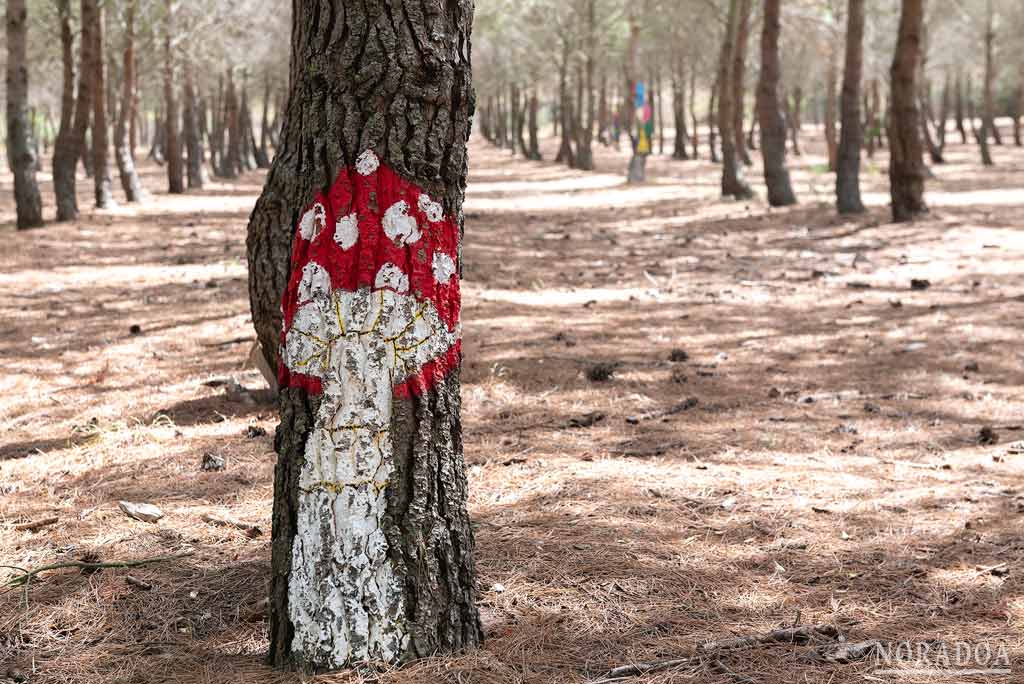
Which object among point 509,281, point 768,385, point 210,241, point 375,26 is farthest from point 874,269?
point 375,26

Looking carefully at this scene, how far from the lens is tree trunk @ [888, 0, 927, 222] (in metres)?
13.8

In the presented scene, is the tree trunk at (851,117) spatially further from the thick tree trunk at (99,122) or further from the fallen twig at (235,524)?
the fallen twig at (235,524)

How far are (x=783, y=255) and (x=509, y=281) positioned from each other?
404cm

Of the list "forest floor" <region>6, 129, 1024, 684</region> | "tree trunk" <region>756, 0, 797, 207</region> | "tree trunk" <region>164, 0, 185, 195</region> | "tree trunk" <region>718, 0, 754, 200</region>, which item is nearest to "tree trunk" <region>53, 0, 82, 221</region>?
"forest floor" <region>6, 129, 1024, 684</region>

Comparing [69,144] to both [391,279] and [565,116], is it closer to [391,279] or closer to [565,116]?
[391,279]

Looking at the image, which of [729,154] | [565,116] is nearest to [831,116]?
[729,154]

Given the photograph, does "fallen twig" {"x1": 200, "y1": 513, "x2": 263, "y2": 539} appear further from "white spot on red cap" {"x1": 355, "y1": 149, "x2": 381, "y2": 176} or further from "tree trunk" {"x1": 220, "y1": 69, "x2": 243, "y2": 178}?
"tree trunk" {"x1": 220, "y1": 69, "x2": 243, "y2": 178}

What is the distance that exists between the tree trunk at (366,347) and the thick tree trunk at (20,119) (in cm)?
1302

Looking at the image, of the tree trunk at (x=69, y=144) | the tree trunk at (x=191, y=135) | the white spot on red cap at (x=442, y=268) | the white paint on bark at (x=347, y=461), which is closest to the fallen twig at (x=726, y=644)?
the white paint on bark at (x=347, y=461)

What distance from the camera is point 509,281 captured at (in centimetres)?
1089

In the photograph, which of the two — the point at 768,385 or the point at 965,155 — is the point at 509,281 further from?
the point at 965,155

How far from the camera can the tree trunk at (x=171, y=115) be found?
2256 cm

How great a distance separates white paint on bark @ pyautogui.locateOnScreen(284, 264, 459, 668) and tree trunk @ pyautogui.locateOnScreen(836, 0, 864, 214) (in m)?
14.0

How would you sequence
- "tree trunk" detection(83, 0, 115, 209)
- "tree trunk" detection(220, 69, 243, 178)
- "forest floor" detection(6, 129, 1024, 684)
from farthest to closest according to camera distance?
"tree trunk" detection(220, 69, 243, 178)
"tree trunk" detection(83, 0, 115, 209)
"forest floor" detection(6, 129, 1024, 684)
